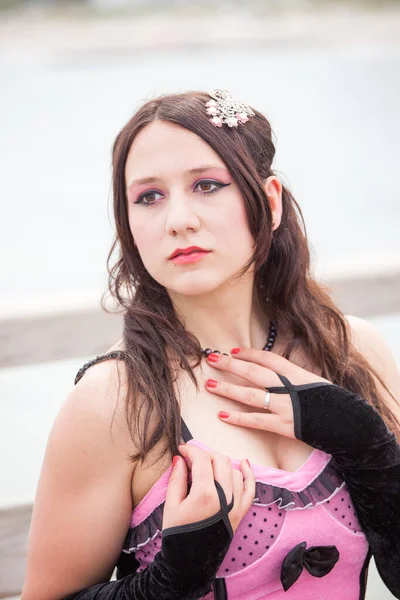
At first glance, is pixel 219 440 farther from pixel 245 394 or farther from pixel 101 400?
pixel 101 400

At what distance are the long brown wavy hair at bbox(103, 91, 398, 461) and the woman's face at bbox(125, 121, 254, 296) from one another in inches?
1.0

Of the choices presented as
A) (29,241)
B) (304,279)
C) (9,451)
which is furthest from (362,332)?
(29,241)

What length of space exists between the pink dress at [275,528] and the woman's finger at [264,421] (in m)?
0.07

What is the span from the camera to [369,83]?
377cm

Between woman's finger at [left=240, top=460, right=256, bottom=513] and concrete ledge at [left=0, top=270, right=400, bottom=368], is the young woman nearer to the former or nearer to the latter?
woman's finger at [left=240, top=460, right=256, bottom=513]

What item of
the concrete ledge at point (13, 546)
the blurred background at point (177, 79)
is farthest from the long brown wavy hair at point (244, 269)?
the blurred background at point (177, 79)

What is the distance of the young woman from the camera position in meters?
1.19

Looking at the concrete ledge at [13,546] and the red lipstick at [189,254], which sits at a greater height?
the red lipstick at [189,254]

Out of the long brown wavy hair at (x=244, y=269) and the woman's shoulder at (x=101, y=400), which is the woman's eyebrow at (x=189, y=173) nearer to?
the long brown wavy hair at (x=244, y=269)

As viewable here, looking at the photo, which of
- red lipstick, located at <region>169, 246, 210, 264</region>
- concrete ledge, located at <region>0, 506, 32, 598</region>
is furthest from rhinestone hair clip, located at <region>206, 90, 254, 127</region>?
concrete ledge, located at <region>0, 506, 32, 598</region>

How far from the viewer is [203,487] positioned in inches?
44.9

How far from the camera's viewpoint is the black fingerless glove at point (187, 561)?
112 centimetres

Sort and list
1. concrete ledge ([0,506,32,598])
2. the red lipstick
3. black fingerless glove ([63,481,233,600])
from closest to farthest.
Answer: black fingerless glove ([63,481,233,600]) → the red lipstick → concrete ledge ([0,506,32,598])

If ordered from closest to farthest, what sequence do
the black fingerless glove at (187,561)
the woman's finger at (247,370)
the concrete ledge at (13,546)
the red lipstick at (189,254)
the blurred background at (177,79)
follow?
1. the black fingerless glove at (187,561)
2. the red lipstick at (189,254)
3. the woman's finger at (247,370)
4. the concrete ledge at (13,546)
5. the blurred background at (177,79)
